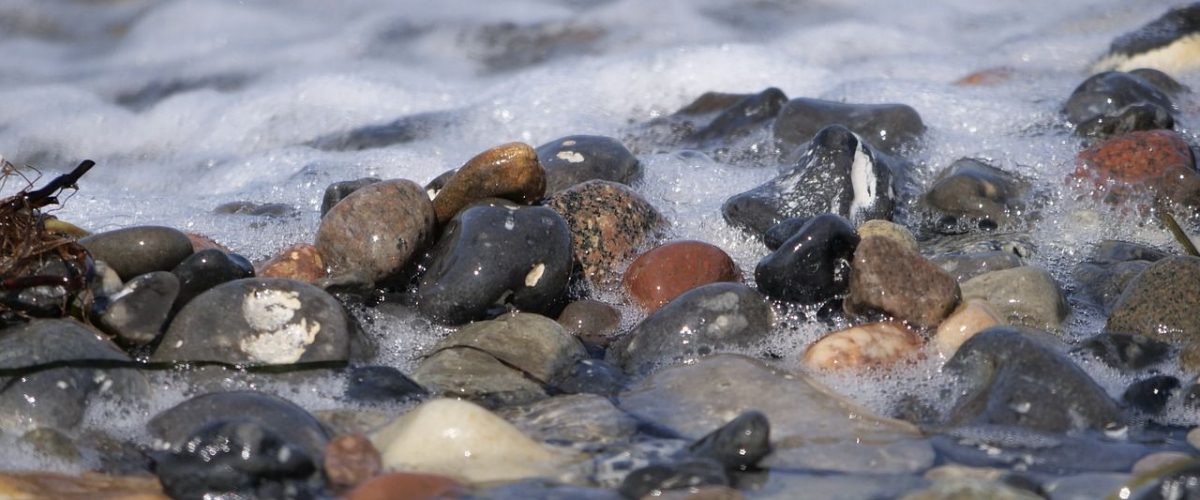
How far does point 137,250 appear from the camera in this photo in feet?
11.9

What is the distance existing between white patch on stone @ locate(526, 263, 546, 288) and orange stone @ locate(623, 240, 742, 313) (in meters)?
0.39

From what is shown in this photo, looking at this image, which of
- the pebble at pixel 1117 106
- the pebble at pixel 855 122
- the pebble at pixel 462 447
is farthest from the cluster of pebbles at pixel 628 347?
the pebble at pixel 855 122

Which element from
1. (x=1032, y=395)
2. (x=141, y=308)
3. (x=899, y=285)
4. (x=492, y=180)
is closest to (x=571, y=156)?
(x=492, y=180)

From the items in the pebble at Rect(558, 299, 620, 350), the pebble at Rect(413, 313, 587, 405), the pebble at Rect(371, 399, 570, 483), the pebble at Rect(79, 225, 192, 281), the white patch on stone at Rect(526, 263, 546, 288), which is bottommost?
the pebble at Rect(558, 299, 620, 350)

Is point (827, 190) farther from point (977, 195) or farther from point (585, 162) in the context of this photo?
point (585, 162)

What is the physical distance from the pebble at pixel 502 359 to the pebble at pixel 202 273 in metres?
0.67

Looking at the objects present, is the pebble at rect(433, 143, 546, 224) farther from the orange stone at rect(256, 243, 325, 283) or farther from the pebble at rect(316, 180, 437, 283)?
the orange stone at rect(256, 243, 325, 283)

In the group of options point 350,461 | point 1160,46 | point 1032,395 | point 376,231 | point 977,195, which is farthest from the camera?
point 1160,46

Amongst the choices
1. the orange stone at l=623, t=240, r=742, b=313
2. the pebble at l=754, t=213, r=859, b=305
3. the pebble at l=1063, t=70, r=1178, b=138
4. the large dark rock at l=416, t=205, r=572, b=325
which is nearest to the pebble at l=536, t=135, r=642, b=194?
the orange stone at l=623, t=240, r=742, b=313

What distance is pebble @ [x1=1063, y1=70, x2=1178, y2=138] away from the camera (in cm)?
536

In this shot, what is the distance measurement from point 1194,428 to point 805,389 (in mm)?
936

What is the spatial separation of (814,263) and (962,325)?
479mm

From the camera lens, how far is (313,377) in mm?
3371

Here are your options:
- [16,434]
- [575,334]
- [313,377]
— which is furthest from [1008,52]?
[16,434]
